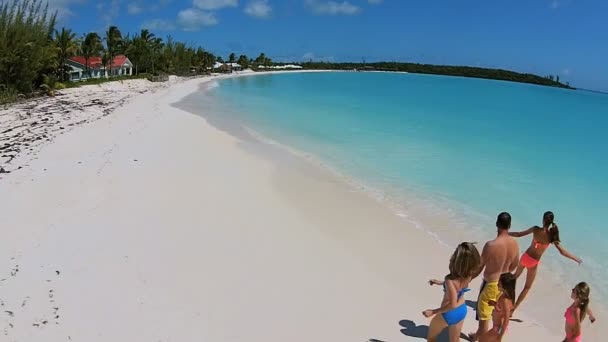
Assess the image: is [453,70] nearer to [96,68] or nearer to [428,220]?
[96,68]

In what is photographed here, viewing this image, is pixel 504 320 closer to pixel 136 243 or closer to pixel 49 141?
pixel 136 243

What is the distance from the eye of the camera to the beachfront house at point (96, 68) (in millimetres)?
46469

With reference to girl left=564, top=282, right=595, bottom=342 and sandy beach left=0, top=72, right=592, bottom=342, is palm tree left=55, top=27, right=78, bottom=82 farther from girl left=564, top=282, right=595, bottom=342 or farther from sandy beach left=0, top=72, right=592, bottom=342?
girl left=564, top=282, right=595, bottom=342

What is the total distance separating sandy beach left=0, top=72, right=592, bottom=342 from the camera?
16.4 feet

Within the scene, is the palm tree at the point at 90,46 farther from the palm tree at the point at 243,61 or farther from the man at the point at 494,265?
the palm tree at the point at 243,61

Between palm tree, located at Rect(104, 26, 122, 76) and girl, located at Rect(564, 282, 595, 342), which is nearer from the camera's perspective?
girl, located at Rect(564, 282, 595, 342)

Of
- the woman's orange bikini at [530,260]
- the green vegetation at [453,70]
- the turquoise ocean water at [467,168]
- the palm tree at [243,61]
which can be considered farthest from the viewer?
the green vegetation at [453,70]

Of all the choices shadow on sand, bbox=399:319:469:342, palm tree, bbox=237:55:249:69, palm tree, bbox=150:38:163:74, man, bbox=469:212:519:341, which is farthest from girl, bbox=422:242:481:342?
palm tree, bbox=237:55:249:69

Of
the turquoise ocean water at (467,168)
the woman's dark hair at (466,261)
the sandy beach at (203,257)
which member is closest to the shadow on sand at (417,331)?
the sandy beach at (203,257)

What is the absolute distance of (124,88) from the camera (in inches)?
1578

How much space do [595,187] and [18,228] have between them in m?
15.1

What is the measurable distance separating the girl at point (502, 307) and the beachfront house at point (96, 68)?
4385cm

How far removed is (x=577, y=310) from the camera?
13.4ft

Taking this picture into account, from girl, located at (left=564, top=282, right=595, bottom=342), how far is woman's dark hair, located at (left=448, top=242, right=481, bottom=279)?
1.07 m
